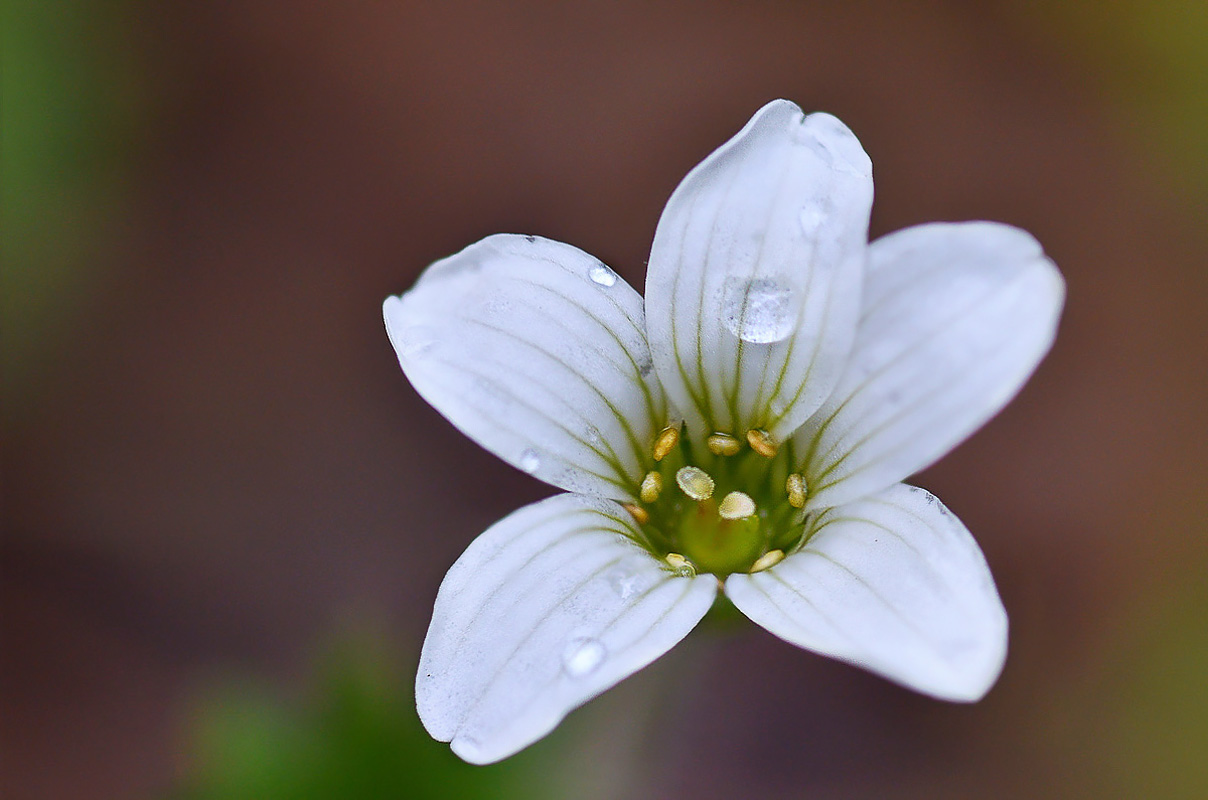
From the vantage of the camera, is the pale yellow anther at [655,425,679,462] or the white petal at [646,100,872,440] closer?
the white petal at [646,100,872,440]

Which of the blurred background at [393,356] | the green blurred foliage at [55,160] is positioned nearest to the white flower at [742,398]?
the blurred background at [393,356]

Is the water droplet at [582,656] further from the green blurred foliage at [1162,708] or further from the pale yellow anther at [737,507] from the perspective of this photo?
the green blurred foliage at [1162,708]

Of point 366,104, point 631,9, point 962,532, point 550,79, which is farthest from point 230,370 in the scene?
point 962,532

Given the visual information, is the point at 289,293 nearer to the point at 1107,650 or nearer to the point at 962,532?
the point at 962,532

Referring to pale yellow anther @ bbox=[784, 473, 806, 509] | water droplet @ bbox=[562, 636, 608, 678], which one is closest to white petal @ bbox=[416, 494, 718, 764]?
water droplet @ bbox=[562, 636, 608, 678]

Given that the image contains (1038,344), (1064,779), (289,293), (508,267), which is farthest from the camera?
(289,293)

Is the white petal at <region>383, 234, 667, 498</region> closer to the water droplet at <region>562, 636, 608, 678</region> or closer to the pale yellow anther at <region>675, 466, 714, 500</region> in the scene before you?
the pale yellow anther at <region>675, 466, 714, 500</region>
